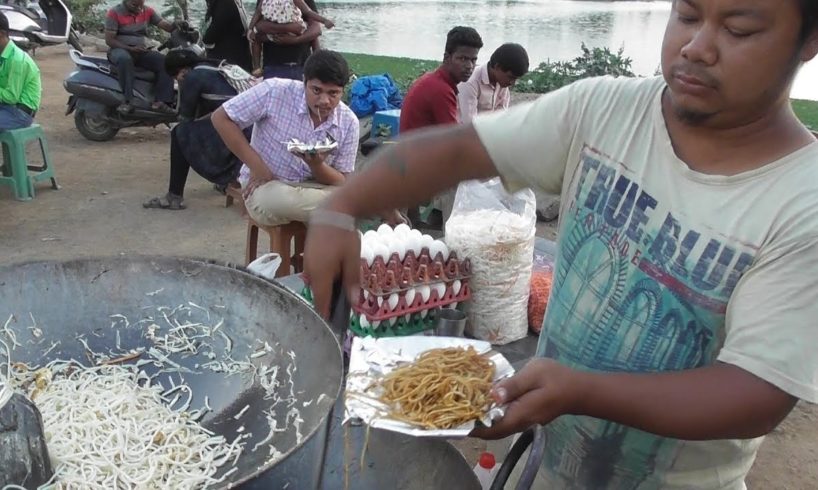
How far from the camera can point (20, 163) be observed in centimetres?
610

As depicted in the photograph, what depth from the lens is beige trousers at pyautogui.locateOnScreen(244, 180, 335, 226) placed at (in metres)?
4.28

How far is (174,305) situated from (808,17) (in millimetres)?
1667

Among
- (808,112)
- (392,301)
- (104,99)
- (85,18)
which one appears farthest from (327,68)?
(85,18)

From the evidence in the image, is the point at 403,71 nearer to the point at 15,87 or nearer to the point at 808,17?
the point at 15,87

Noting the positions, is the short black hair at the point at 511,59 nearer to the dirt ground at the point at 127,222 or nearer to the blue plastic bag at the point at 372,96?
the dirt ground at the point at 127,222

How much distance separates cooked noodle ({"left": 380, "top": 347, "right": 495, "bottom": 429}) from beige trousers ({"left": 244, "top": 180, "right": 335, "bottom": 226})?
2805 mm

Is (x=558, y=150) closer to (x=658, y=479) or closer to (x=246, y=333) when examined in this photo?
(x=658, y=479)

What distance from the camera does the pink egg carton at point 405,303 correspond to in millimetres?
2854

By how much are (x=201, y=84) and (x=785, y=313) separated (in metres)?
5.85

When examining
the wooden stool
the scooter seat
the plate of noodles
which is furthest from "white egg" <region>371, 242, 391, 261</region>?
the scooter seat

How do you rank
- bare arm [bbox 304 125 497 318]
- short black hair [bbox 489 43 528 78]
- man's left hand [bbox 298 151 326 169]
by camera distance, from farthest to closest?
short black hair [bbox 489 43 528 78] < man's left hand [bbox 298 151 326 169] < bare arm [bbox 304 125 497 318]

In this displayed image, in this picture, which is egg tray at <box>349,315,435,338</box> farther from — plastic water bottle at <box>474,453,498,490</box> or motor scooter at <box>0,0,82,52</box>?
motor scooter at <box>0,0,82,52</box>

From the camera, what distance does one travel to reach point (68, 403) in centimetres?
176

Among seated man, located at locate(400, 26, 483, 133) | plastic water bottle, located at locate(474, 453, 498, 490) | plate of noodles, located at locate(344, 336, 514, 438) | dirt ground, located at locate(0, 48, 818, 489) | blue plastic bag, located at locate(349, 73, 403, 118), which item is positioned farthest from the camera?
blue plastic bag, located at locate(349, 73, 403, 118)
